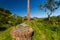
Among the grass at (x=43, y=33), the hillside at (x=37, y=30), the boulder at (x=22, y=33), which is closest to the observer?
the boulder at (x=22, y=33)

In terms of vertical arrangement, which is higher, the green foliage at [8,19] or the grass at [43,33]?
the green foliage at [8,19]

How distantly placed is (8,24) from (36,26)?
5.27 m

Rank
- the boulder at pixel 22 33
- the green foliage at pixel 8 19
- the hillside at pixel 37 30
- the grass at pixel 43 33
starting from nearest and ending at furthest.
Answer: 1. the boulder at pixel 22 33
2. the grass at pixel 43 33
3. the hillside at pixel 37 30
4. the green foliage at pixel 8 19

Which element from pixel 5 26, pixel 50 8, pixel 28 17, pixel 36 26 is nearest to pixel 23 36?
pixel 36 26

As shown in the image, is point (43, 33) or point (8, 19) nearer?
point (43, 33)

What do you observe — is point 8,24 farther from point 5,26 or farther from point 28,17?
point 28,17

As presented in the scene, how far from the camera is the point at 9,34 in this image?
16203mm

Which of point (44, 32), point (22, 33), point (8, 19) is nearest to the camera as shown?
point (22, 33)

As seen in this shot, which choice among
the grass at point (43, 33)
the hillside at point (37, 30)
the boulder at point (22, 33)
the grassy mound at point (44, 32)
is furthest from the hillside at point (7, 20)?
the boulder at point (22, 33)

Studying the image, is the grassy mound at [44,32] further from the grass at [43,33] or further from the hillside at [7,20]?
the hillside at [7,20]

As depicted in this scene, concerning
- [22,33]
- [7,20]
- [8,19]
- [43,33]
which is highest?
[8,19]

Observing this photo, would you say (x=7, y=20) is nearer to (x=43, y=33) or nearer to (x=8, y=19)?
(x=8, y=19)

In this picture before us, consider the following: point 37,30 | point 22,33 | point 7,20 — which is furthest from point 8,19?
point 22,33

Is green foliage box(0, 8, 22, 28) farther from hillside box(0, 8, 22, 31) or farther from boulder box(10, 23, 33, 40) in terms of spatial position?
boulder box(10, 23, 33, 40)
